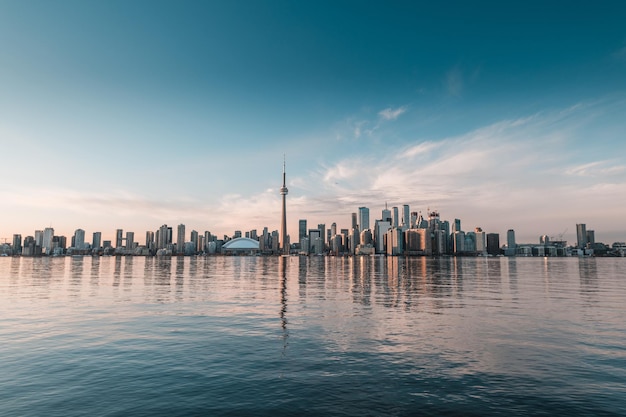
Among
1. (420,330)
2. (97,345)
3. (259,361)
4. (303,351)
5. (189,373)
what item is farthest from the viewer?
(420,330)

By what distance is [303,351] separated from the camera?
1209 inches

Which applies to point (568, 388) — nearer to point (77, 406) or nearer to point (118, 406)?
point (118, 406)

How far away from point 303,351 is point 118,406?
13.9 m

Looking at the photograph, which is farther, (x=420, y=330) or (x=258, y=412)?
(x=420, y=330)

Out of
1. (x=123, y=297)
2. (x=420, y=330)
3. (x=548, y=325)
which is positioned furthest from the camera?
(x=123, y=297)

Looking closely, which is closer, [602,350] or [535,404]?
[535,404]

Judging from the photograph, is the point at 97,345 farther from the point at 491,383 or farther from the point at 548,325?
the point at 548,325

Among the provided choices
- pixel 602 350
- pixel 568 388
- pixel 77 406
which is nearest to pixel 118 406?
pixel 77 406

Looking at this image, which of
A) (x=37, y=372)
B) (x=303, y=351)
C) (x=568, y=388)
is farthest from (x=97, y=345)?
(x=568, y=388)

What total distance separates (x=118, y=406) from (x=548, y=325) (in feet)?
129

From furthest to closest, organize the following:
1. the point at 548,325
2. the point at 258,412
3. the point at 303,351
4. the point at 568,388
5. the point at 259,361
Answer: the point at 548,325, the point at 303,351, the point at 259,361, the point at 568,388, the point at 258,412

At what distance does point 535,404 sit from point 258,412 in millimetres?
13612

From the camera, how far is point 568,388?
2261 centimetres

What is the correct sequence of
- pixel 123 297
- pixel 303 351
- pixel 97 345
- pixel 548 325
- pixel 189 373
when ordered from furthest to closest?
pixel 123 297
pixel 548 325
pixel 97 345
pixel 303 351
pixel 189 373
